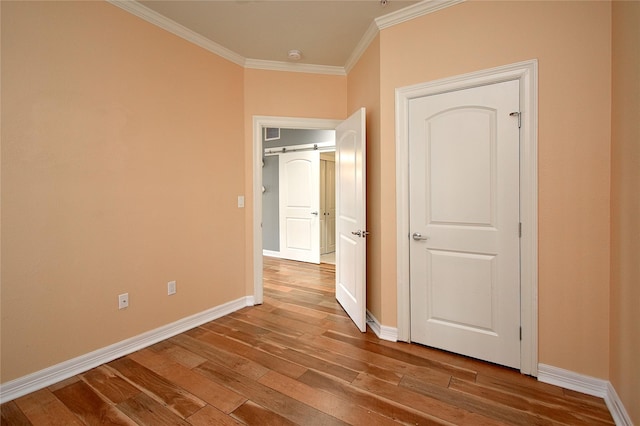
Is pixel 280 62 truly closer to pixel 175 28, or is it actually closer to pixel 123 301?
pixel 175 28

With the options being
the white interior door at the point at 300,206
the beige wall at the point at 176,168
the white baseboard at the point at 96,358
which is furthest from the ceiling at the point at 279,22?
the white baseboard at the point at 96,358

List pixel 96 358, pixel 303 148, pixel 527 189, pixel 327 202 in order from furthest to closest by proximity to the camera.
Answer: pixel 327 202
pixel 303 148
pixel 96 358
pixel 527 189

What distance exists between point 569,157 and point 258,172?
2.67 m

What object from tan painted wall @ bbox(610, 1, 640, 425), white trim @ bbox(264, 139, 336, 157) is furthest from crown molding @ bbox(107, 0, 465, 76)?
white trim @ bbox(264, 139, 336, 157)

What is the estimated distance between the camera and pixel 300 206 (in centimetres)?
558

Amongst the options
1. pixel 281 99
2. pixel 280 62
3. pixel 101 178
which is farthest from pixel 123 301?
pixel 280 62

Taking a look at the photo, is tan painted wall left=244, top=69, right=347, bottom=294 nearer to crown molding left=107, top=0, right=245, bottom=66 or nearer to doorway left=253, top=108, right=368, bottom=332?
doorway left=253, top=108, right=368, bottom=332

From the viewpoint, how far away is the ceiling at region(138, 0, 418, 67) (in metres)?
2.24

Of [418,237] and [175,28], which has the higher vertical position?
[175,28]

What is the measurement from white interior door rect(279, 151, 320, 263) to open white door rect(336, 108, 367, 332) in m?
2.14

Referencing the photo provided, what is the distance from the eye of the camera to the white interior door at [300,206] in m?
5.39

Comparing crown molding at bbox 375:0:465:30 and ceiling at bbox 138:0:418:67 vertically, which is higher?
ceiling at bbox 138:0:418:67

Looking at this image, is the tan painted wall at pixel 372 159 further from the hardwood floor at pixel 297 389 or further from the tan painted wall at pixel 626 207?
the tan painted wall at pixel 626 207

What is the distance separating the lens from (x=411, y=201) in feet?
7.63
